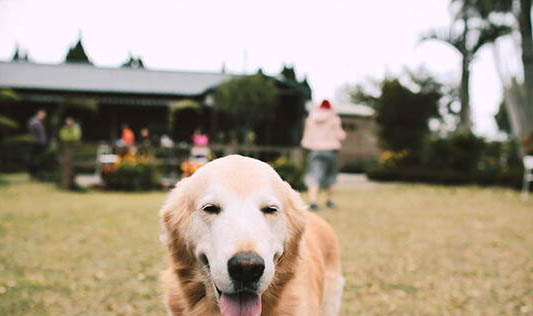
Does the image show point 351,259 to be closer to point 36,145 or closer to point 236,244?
point 236,244

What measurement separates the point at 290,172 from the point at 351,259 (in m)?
9.02

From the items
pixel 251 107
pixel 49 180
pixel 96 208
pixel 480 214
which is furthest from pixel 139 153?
pixel 480 214

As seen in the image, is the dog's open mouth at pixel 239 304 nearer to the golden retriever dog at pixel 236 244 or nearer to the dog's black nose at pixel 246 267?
the golden retriever dog at pixel 236 244

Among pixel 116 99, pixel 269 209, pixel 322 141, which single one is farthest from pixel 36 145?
pixel 269 209

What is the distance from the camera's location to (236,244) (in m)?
1.68

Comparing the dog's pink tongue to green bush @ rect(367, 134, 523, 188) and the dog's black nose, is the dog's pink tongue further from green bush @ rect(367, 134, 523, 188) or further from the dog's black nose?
green bush @ rect(367, 134, 523, 188)

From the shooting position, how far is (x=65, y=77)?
29219 mm

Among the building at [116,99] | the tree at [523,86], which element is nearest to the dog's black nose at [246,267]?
the tree at [523,86]

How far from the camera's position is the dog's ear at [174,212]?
202 centimetres

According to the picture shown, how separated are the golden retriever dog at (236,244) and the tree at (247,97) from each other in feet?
68.7

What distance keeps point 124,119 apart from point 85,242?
2217 centimetres

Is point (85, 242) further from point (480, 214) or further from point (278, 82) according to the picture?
point (278, 82)

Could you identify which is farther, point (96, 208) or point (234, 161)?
point (96, 208)

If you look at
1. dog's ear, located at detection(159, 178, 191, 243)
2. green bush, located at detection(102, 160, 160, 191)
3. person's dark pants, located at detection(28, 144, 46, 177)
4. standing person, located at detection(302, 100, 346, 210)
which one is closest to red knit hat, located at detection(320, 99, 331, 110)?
standing person, located at detection(302, 100, 346, 210)
